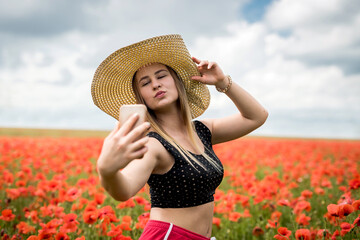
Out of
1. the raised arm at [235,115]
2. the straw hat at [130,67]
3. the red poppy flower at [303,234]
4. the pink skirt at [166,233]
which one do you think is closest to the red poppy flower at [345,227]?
the red poppy flower at [303,234]

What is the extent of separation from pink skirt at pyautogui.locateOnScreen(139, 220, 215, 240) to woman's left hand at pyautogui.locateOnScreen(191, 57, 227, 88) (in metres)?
1.05

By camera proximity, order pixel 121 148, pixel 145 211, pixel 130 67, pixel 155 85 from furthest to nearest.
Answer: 1. pixel 145 211
2. pixel 130 67
3. pixel 155 85
4. pixel 121 148

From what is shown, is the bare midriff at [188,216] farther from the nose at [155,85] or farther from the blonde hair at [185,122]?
the nose at [155,85]

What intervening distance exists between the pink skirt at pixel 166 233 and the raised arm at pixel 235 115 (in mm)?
875

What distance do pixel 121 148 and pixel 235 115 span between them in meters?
1.54

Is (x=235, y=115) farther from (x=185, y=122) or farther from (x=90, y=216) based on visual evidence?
(x=90, y=216)

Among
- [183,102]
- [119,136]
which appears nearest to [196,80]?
[183,102]

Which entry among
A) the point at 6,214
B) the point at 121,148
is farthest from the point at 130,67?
the point at 6,214

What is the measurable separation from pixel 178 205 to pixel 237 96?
0.95 meters

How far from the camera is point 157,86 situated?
80.2 inches

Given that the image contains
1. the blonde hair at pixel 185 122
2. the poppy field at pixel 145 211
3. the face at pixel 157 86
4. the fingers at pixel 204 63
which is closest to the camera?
the blonde hair at pixel 185 122

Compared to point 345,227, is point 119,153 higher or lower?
higher

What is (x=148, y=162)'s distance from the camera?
1591mm

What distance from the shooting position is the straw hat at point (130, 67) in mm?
2135
